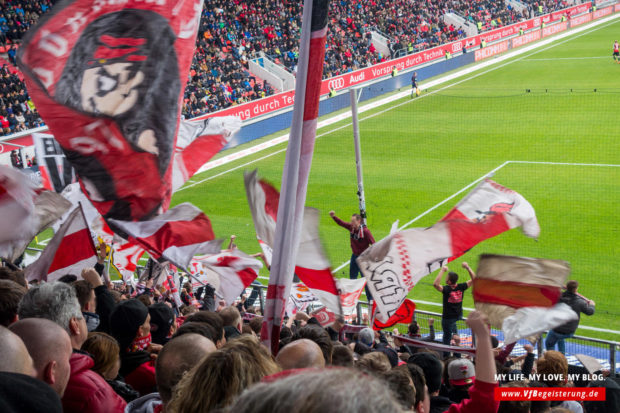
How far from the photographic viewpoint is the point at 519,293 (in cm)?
332

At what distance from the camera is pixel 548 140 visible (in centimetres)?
2120

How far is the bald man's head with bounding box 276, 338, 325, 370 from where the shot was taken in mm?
2576

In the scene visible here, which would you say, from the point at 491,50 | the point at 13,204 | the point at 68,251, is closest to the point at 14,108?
the point at 68,251

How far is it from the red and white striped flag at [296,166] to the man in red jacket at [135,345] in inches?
30.3

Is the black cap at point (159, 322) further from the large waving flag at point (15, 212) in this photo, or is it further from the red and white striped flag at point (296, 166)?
the red and white striped flag at point (296, 166)

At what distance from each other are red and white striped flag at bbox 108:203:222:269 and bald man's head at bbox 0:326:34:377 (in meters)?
2.17

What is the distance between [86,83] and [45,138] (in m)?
1.91

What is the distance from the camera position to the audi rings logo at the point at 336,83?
28.5 metres

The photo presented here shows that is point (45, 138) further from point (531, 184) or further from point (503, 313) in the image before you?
point (531, 184)

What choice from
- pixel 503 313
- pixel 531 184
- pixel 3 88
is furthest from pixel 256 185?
pixel 3 88

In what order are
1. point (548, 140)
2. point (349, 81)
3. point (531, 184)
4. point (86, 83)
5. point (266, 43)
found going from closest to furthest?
point (86, 83), point (531, 184), point (548, 140), point (349, 81), point (266, 43)

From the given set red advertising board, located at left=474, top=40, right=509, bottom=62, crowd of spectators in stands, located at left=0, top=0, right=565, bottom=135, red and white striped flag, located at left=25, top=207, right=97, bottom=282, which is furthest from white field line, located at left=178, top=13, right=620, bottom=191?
red and white striped flag, located at left=25, top=207, right=97, bottom=282

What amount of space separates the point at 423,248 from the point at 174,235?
71.2 inches

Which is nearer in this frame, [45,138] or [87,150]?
[87,150]
